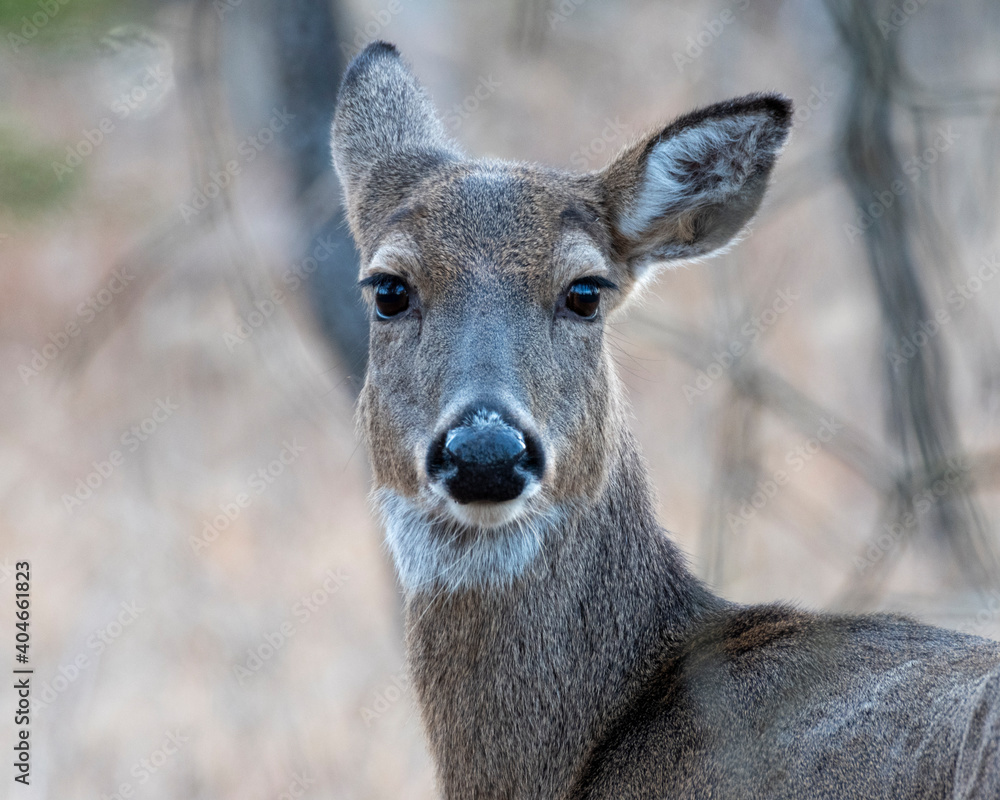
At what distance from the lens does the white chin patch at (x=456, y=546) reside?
14.8ft

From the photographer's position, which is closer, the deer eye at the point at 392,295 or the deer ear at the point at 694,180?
the deer ear at the point at 694,180

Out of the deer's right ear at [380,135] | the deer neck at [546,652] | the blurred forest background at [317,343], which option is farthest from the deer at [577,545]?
the blurred forest background at [317,343]

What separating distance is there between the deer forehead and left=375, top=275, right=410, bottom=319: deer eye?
5 centimetres

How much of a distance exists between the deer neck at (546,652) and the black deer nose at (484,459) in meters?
0.55

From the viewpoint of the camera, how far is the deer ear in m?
4.75

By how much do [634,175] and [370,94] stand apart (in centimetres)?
155

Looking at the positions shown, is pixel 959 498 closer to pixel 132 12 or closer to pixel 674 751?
pixel 674 751

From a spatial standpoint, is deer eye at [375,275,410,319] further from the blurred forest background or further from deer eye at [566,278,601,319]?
the blurred forest background

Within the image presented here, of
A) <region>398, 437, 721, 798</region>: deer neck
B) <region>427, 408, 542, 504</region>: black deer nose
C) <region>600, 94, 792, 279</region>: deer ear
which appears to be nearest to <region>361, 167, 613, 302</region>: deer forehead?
<region>600, 94, 792, 279</region>: deer ear

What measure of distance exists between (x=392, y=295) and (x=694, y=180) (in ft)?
4.62

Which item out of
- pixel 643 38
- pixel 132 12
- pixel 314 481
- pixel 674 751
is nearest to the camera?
pixel 674 751

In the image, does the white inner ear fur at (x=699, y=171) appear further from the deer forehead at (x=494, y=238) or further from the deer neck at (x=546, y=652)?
the deer neck at (x=546, y=652)

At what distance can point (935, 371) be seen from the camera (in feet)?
12.2

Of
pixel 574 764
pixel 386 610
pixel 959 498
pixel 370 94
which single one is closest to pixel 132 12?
pixel 370 94
